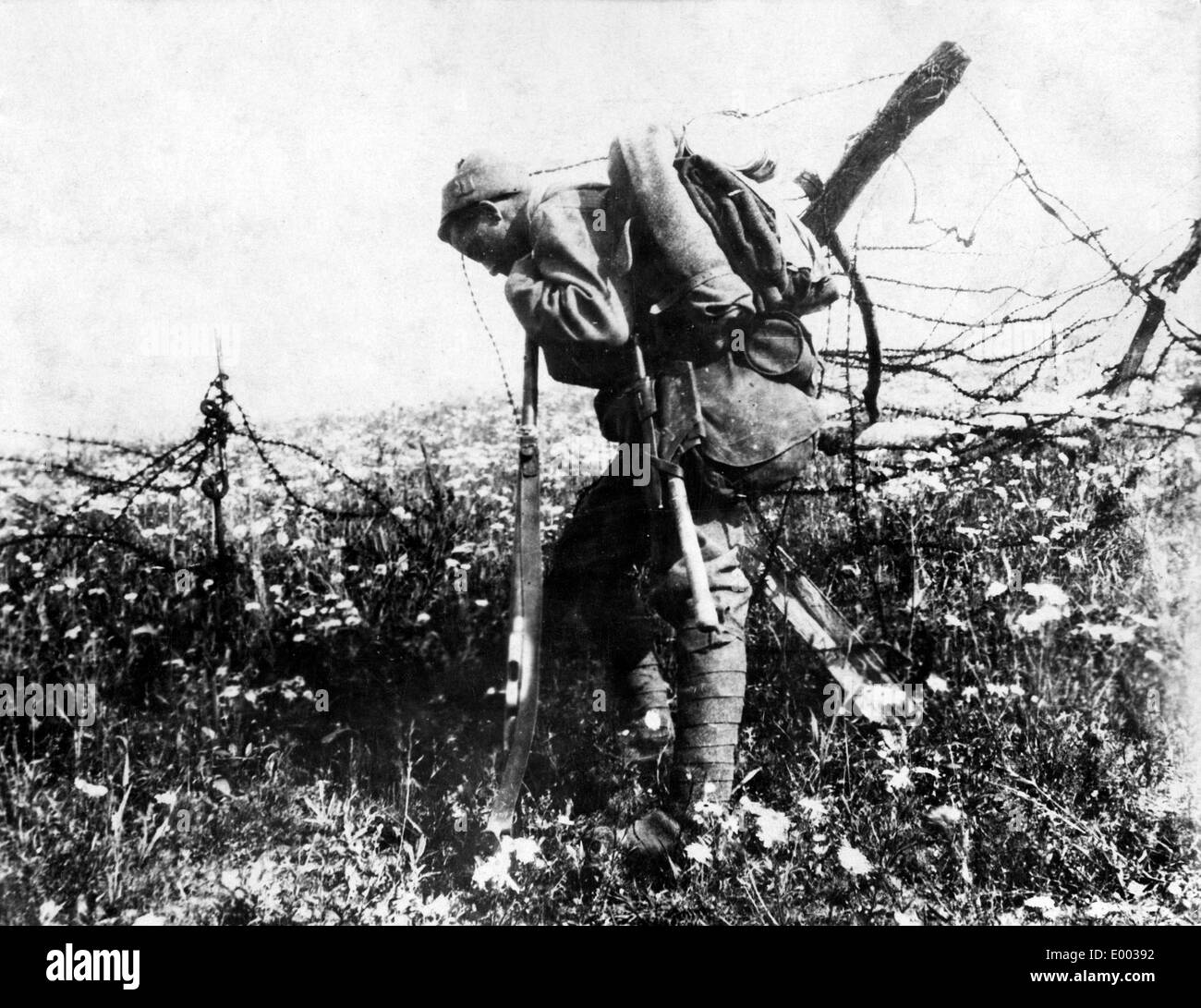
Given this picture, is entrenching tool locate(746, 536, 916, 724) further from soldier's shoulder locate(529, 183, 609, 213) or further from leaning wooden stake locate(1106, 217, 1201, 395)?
leaning wooden stake locate(1106, 217, 1201, 395)

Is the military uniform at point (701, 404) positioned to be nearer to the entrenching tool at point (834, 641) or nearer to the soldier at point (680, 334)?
the soldier at point (680, 334)

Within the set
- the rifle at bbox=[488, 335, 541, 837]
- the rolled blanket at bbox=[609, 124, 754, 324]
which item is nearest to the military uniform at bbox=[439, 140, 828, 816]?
the rolled blanket at bbox=[609, 124, 754, 324]

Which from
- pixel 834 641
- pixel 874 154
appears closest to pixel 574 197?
pixel 874 154

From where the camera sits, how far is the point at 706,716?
2.79m

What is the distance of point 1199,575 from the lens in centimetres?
328

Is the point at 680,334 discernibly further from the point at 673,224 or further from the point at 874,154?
the point at 874,154

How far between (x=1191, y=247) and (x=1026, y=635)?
1594 mm

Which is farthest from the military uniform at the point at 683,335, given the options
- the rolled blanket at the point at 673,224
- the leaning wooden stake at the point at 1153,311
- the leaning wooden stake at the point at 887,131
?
the leaning wooden stake at the point at 1153,311

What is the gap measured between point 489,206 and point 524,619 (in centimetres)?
139

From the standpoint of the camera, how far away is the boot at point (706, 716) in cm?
278

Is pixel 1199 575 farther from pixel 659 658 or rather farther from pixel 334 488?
pixel 334 488

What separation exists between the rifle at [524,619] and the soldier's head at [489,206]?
1.27 feet

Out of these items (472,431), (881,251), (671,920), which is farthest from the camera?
(472,431)
